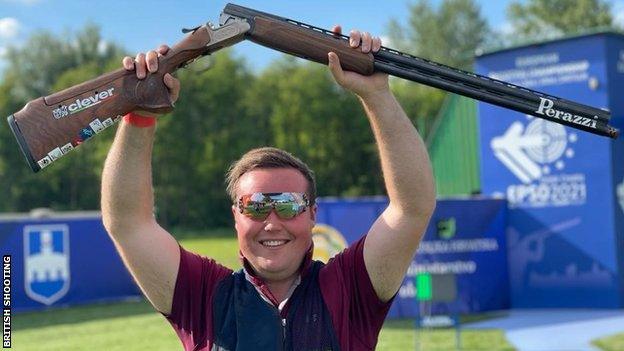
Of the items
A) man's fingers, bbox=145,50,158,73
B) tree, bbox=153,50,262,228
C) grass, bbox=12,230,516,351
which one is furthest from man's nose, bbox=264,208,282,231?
tree, bbox=153,50,262,228

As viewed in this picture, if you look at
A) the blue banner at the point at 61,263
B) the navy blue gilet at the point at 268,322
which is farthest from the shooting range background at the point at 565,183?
the navy blue gilet at the point at 268,322

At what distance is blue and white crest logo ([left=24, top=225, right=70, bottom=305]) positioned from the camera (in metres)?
14.9

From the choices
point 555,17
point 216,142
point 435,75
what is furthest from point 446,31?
point 435,75

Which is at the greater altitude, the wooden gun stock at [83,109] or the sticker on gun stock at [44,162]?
the wooden gun stock at [83,109]

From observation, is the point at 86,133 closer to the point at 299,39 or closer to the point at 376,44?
the point at 299,39

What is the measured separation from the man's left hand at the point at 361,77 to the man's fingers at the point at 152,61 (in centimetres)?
60

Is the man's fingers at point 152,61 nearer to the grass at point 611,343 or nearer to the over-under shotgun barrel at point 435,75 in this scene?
the over-under shotgun barrel at point 435,75

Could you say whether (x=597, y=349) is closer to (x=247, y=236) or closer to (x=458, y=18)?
(x=247, y=236)

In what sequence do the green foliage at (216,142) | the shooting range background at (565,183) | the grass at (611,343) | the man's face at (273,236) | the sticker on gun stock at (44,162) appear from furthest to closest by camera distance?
the green foliage at (216,142), the shooting range background at (565,183), the grass at (611,343), the man's face at (273,236), the sticker on gun stock at (44,162)

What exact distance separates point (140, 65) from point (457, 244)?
34.0ft

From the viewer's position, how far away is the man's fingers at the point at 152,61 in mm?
2612

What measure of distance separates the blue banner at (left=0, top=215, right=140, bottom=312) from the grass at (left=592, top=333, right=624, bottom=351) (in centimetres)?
1019

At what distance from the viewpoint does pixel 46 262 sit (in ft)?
50.1

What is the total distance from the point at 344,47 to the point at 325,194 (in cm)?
4217
